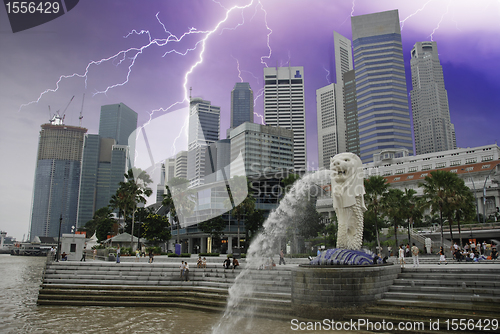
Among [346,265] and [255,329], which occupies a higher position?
[346,265]

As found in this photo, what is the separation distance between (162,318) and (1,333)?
20.8 feet

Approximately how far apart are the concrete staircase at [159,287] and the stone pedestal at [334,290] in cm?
118

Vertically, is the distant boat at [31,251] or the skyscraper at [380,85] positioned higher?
the skyscraper at [380,85]

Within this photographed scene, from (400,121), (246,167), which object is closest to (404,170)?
(400,121)

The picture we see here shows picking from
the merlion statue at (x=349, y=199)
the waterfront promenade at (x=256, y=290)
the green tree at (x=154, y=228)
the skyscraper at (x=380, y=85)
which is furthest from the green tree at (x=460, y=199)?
the skyscraper at (x=380, y=85)

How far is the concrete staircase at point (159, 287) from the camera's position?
1742 cm

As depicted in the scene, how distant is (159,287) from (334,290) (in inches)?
439

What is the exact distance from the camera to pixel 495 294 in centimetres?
1310

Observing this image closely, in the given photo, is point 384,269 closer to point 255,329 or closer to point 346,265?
point 346,265

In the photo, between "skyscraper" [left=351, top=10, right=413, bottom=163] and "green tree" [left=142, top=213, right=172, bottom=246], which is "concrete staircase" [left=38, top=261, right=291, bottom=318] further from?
"skyscraper" [left=351, top=10, right=413, bottom=163]

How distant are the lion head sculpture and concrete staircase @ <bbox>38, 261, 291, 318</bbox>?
16.6 feet

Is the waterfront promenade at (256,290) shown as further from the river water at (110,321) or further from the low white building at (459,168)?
the low white building at (459,168)

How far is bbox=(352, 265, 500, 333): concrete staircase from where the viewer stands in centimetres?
1226

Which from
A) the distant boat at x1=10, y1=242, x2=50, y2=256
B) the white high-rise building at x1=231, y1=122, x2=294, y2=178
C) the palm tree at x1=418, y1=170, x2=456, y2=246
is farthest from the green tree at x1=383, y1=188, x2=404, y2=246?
the distant boat at x1=10, y1=242, x2=50, y2=256
